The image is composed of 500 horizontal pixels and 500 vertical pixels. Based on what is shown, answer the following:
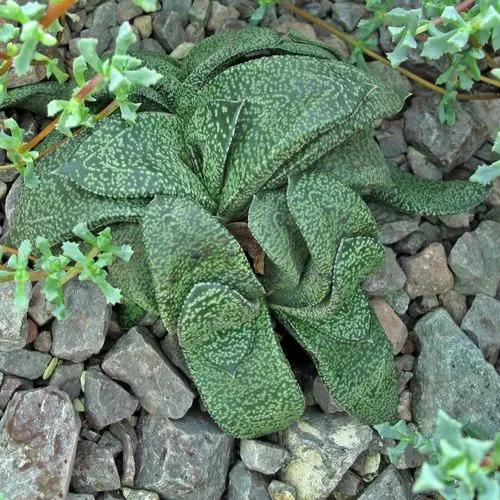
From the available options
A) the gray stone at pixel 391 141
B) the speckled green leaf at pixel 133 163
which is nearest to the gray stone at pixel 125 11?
the speckled green leaf at pixel 133 163

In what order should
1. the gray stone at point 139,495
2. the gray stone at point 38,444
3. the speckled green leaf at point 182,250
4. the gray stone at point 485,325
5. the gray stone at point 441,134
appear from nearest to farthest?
1. the speckled green leaf at point 182,250
2. the gray stone at point 38,444
3. the gray stone at point 139,495
4. the gray stone at point 485,325
5. the gray stone at point 441,134

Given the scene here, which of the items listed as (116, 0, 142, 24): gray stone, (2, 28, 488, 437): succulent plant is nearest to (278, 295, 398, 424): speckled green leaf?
(2, 28, 488, 437): succulent plant

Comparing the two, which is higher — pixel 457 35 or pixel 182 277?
pixel 457 35

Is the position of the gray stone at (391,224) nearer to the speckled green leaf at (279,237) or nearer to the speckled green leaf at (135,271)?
the speckled green leaf at (279,237)

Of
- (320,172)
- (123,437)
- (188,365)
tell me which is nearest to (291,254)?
(320,172)

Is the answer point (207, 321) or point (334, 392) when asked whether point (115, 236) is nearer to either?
point (207, 321)

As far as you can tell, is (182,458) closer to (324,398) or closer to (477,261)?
(324,398)

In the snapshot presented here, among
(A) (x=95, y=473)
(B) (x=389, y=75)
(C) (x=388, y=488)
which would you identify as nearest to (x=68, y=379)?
(A) (x=95, y=473)
